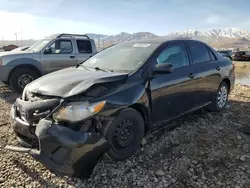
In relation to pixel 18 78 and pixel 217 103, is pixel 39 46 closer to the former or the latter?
pixel 18 78

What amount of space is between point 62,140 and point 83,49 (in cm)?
665

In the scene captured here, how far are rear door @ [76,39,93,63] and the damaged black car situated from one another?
4186 mm

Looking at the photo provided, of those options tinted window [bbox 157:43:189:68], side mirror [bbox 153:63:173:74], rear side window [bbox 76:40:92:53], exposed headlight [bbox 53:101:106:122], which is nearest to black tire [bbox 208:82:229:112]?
tinted window [bbox 157:43:189:68]

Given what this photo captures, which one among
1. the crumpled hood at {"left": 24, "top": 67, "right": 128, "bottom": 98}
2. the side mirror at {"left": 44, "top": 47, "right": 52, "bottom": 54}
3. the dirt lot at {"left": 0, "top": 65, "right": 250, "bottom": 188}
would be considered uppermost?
the side mirror at {"left": 44, "top": 47, "right": 52, "bottom": 54}

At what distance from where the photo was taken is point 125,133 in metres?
3.25

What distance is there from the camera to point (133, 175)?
3104 mm

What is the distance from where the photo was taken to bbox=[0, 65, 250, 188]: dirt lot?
298cm

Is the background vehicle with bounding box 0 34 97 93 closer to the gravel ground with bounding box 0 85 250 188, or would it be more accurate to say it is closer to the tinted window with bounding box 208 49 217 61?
the gravel ground with bounding box 0 85 250 188

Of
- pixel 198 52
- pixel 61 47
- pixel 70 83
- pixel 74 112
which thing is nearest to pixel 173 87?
pixel 198 52

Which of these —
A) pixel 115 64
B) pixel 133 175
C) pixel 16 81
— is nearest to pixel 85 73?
pixel 115 64

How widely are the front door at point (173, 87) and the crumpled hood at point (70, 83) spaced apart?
0.65m

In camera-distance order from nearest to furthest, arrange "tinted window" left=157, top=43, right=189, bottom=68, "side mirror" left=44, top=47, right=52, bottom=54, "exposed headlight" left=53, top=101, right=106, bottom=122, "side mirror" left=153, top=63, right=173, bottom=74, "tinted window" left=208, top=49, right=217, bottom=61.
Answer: "exposed headlight" left=53, top=101, right=106, bottom=122
"side mirror" left=153, top=63, right=173, bottom=74
"tinted window" left=157, top=43, right=189, bottom=68
"tinted window" left=208, top=49, right=217, bottom=61
"side mirror" left=44, top=47, right=52, bottom=54

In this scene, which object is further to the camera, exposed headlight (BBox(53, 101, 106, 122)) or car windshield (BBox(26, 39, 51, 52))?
car windshield (BBox(26, 39, 51, 52))

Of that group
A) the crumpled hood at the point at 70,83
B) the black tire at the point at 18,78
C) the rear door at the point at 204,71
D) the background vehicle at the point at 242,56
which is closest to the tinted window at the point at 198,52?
the rear door at the point at 204,71
